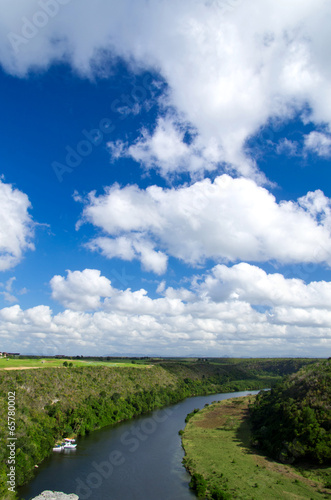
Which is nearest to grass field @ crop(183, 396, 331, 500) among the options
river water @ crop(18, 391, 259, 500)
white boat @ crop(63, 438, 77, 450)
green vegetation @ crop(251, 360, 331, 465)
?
green vegetation @ crop(251, 360, 331, 465)

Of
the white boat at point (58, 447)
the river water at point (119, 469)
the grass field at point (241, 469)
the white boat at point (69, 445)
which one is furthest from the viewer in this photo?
the white boat at point (69, 445)

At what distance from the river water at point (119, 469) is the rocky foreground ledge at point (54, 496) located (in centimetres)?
129

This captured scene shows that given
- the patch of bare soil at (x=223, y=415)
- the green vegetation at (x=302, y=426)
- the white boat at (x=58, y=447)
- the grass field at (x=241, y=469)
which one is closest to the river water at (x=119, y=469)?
the white boat at (x=58, y=447)

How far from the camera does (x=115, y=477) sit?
5288 cm

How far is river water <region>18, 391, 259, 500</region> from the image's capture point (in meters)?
46.9

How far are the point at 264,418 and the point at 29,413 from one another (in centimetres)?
6361

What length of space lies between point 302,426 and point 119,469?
37.7 m

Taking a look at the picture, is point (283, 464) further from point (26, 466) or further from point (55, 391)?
point (55, 391)

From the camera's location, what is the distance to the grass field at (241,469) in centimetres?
4547

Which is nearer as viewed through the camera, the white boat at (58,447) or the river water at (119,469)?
the river water at (119,469)

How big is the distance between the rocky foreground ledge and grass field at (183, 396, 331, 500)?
21.9 metres

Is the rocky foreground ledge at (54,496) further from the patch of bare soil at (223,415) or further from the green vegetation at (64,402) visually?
the patch of bare soil at (223,415)

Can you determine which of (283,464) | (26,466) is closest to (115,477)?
(26,466)

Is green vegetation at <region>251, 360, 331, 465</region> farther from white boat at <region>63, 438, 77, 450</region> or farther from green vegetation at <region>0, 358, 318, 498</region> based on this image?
green vegetation at <region>0, 358, 318, 498</region>
